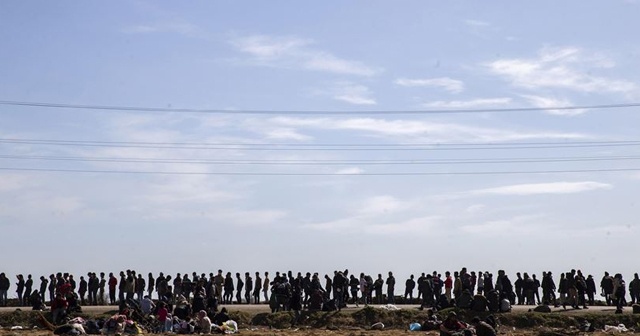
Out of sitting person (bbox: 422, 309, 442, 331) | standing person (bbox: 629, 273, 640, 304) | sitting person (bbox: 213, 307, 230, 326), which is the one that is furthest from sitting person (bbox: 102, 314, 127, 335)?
standing person (bbox: 629, 273, 640, 304)

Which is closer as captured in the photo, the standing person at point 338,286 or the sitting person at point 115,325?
the sitting person at point 115,325

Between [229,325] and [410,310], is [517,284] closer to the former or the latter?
[410,310]

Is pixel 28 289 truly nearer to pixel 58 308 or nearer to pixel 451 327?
pixel 58 308

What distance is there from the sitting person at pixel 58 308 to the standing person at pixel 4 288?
1100 cm

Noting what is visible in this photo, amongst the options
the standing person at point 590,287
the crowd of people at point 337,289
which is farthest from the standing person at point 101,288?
the standing person at point 590,287

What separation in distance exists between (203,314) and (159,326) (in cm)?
242

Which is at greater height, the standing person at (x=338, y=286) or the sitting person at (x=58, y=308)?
the standing person at (x=338, y=286)

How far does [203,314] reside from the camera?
4247 centimetres

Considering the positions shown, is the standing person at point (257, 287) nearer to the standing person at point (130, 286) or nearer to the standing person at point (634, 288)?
the standing person at point (130, 286)

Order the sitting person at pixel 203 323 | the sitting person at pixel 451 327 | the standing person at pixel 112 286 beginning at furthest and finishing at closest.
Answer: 1. the standing person at pixel 112 286
2. the sitting person at pixel 203 323
3. the sitting person at pixel 451 327

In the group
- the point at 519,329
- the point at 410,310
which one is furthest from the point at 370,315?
the point at 519,329

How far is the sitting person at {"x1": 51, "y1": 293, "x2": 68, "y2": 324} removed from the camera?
4634 cm

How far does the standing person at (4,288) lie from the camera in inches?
2222

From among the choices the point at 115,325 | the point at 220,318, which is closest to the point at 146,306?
the point at 220,318
